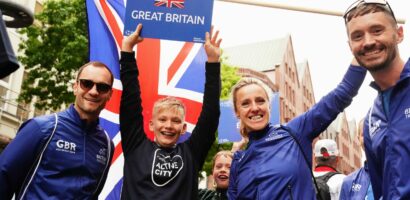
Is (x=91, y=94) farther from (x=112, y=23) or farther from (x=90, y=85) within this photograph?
(x=112, y=23)

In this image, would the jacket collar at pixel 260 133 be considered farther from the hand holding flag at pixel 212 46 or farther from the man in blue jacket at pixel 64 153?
the man in blue jacket at pixel 64 153

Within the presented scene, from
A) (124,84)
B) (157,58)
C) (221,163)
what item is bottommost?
(221,163)

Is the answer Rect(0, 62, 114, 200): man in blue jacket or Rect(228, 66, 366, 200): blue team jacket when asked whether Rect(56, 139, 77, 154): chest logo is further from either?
Rect(228, 66, 366, 200): blue team jacket

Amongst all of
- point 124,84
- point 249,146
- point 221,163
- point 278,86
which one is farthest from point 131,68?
point 278,86

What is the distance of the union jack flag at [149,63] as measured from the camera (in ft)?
17.7

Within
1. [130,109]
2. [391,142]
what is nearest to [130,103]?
[130,109]

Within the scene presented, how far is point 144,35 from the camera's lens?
4348 millimetres

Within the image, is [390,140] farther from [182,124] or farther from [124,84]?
[124,84]

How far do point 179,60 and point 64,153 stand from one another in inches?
94.1

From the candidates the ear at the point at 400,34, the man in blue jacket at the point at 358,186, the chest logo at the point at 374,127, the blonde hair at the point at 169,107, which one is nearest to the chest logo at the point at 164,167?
the blonde hair at the point at 169,107

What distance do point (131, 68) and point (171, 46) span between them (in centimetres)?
152

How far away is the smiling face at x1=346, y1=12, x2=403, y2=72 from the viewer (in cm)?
266

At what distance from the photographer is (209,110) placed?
4223 mm

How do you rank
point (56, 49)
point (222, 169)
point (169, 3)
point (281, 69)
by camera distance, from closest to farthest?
1. point (169, 3)
2. point (222, 169)
3. point (56, 49)
4. point (281, 69)
